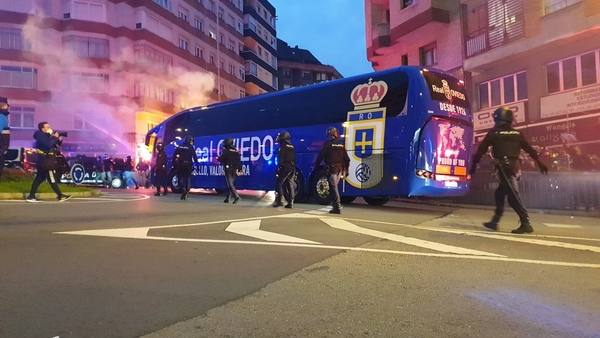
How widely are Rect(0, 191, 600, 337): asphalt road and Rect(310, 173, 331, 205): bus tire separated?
5.22 m

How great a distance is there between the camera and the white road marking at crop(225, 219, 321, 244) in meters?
7.17

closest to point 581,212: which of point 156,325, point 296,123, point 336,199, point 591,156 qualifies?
point 591,156

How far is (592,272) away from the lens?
17.9 feet

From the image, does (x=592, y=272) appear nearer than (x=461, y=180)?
Yes

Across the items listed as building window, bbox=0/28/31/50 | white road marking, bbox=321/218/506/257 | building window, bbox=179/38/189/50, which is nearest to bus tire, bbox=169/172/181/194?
white road marking, bbox=321/218/506/257

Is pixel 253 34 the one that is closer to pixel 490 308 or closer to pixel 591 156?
pixel 591 156

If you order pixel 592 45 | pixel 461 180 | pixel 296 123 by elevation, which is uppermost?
pixel 592 45

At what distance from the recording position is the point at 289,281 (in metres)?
4.95

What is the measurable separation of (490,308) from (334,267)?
68.9 inches

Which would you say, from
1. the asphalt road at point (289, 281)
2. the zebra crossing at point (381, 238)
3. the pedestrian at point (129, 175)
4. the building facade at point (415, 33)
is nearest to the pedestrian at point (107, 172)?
the pedestrian at point (129, 175)

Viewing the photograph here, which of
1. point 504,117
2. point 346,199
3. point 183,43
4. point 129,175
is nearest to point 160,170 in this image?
point 346,199

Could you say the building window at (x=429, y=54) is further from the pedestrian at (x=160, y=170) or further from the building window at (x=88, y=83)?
the building window at (x=88, y=83)

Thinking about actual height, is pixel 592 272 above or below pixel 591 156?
Answer: below

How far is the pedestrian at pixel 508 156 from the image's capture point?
8211mm
